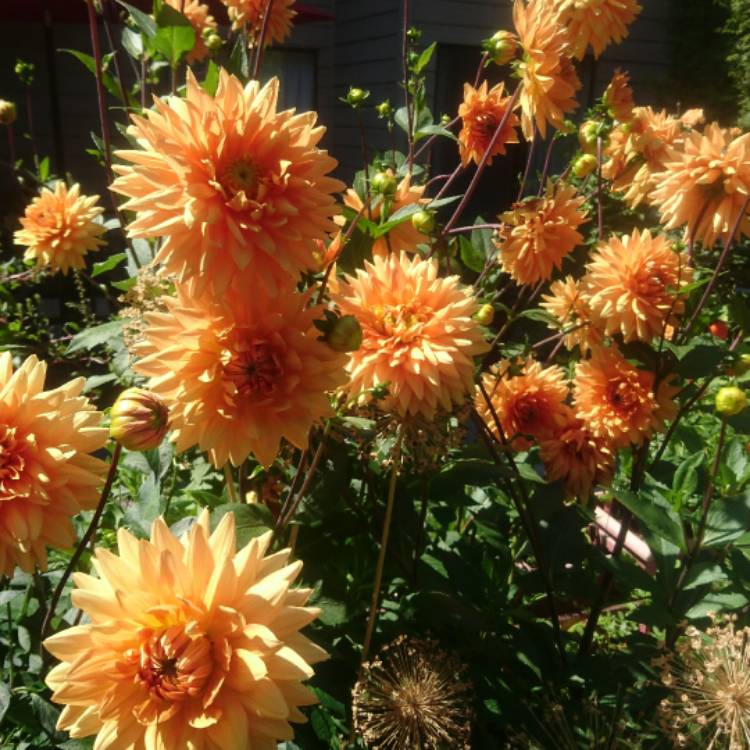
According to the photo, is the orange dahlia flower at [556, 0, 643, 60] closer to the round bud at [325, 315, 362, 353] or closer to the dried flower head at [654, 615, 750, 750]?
the round bud at [325, 315, 362, 353]

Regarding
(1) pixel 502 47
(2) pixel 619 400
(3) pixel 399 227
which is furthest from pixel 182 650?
(1) pixel 502 47

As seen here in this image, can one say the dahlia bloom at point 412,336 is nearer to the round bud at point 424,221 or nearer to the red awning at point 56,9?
the round bud at point 424,221

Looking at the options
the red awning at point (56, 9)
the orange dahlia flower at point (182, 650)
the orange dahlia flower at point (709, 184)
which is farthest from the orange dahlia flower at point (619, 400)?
the red awning at point (56, 9)

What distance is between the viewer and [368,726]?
1043mm

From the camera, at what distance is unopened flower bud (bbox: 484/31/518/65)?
57.1 inches

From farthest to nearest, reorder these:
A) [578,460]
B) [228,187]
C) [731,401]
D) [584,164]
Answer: [584,164] → [578,460] → [731,401] → [228,187]

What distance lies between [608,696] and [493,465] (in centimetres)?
49

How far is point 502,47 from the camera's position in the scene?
1.45 m

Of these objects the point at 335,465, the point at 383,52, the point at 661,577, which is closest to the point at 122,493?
the point at 335,465

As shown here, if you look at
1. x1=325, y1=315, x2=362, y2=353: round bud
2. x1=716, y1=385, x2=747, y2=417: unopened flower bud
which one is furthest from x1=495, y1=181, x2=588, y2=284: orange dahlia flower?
x1=325, y1=315, x2=362, y2=353: round bud

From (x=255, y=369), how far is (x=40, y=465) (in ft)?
1.03

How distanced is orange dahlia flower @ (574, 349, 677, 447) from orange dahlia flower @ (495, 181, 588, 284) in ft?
0.81

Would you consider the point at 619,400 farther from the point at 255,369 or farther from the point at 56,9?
the point at 56,9

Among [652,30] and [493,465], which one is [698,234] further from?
[652,30]
